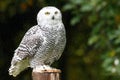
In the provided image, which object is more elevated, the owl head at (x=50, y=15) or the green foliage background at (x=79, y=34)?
the green foliage background at (x=79, y=34)

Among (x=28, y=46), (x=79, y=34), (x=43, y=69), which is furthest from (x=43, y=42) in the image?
(x=79, y=34)

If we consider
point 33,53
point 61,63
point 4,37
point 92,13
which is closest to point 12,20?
point 4,37

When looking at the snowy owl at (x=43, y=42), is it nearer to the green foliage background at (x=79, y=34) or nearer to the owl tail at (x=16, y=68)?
the owl tail at (x=16, y=68)

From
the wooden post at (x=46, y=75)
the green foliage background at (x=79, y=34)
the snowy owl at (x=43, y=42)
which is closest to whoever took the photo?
the wooden post at (x=46, y=75)

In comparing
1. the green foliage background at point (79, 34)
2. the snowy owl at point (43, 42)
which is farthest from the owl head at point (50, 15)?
the green foliage background at point (79, 34)

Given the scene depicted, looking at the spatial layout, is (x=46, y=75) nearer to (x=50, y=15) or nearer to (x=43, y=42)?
(x=43, y=42)

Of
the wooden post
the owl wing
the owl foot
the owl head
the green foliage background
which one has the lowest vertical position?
the wooden post

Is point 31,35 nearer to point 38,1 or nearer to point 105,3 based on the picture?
point 105,3

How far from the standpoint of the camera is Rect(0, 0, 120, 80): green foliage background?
6641mm

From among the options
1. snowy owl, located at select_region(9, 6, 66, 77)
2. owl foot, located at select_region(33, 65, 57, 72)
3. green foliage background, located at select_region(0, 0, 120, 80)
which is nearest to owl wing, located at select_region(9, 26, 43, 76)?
snowy owl, located at select_region(9, 6, 66, 77)

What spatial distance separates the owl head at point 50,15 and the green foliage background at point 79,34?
2.25 meters

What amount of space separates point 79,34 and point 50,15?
158 inches

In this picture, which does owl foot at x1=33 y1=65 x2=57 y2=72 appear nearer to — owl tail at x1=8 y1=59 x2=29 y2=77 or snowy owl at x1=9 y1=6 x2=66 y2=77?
snowy owl at x1=9 y1=6 x2=66 y2=77

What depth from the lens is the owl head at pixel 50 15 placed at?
4.00 meters
